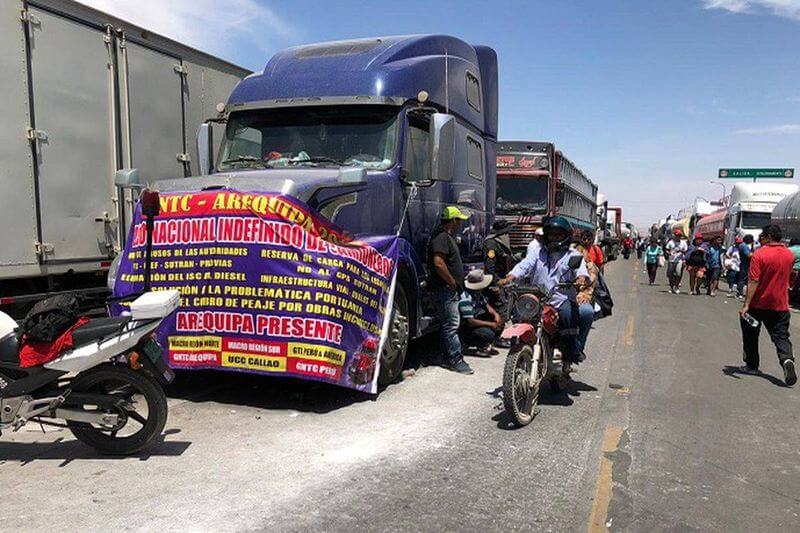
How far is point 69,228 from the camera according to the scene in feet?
23.3

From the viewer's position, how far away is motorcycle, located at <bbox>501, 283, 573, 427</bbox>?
5228mm

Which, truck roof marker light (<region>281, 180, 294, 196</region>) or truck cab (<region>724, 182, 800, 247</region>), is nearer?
truck roof marker light (<region>281, 180, 294, 196</region>)

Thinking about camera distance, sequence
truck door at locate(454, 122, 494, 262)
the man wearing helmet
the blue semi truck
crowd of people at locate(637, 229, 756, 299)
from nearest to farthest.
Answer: the man wearing helmet < the blue semi truck < truck door at locate(454, 122, 494, 262) < crowd of people at locate(637, 229, 756, 299)

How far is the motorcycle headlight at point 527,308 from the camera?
5539 millimetres

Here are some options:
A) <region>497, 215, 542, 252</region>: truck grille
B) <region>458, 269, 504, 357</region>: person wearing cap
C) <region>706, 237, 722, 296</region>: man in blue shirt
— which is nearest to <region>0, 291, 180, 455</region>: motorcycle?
<region>458, 269, 504, 357</region>: person wearing cap

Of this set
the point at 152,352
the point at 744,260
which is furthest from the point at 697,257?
the point at 152,352

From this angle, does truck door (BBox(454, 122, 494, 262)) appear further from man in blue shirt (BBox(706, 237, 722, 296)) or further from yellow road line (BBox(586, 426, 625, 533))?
man in blue shirt (BBox(706, 237, 722, 296))

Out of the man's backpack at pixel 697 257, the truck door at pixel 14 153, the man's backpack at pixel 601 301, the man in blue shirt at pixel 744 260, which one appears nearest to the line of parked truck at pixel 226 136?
the truck door at pixel 14 153

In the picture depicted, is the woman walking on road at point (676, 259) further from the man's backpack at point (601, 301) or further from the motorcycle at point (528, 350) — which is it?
the motorcycle at point (528, 350)

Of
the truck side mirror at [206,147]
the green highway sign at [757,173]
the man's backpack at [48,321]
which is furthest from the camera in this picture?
the green highway sign at [757,173]

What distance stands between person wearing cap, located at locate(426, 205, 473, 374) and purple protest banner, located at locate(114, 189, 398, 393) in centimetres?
141

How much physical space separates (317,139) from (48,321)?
3.35 meters

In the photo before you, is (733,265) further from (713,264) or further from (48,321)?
(48,321)

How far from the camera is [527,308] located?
5.56 metres
